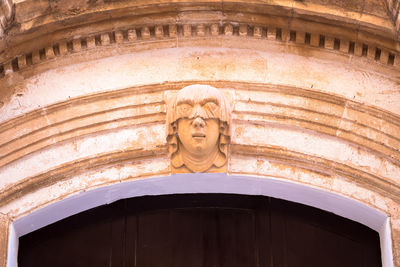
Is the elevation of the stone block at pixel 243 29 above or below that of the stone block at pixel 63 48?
above

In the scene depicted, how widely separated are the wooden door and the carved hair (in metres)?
0.47

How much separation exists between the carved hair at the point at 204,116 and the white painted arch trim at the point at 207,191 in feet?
0.66

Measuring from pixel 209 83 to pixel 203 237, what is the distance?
3.46 feet

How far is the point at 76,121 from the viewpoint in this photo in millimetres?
6500

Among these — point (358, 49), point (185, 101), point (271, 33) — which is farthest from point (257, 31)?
point (185, 101)

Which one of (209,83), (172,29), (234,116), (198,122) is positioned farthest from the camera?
(172,29)

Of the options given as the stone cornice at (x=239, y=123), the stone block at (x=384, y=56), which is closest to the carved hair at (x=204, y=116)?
the stone cornice at (x=239, y=123)

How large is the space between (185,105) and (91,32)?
36.2 inches

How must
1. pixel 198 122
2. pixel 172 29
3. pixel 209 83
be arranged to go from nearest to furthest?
pixel 198 122
pixel 209 83
pixel 172 29

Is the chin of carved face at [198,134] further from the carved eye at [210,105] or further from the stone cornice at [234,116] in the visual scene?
the stone cornice at [234,116]

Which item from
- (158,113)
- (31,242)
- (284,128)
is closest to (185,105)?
(158,113)

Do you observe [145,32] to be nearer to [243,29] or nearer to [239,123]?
[243,29]

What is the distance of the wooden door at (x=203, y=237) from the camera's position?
6457 millimetres

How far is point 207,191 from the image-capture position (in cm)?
663
